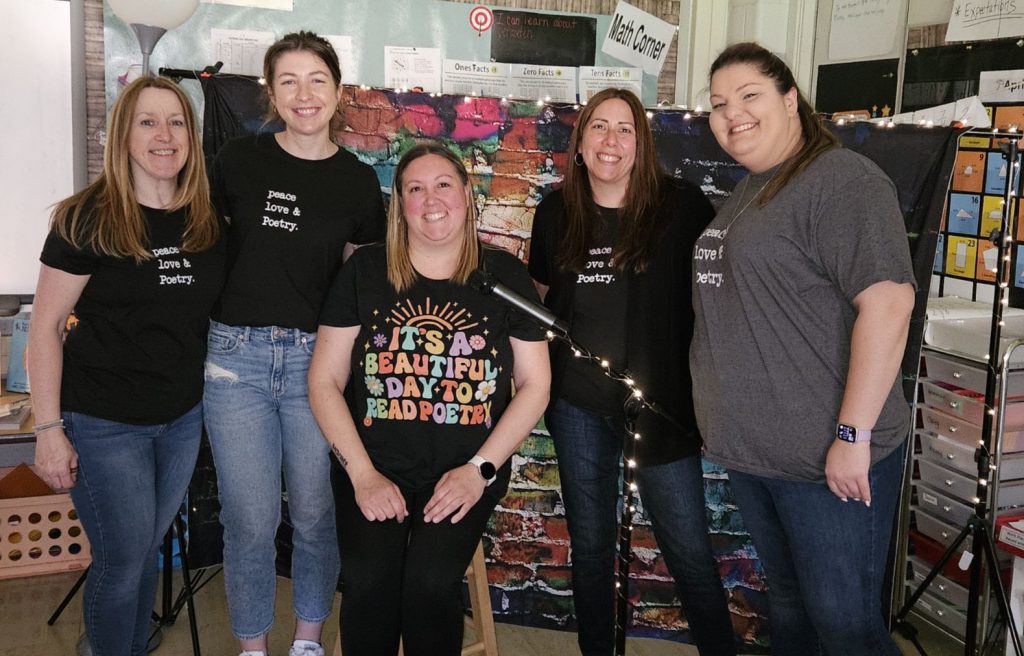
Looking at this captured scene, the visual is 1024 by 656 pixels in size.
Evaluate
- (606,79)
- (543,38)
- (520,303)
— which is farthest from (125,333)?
(606,79)

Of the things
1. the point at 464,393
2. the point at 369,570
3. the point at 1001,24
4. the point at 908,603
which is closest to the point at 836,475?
the point at 464,393

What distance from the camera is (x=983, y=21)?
269cm

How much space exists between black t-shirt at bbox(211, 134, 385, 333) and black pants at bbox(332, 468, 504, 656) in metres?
0.52

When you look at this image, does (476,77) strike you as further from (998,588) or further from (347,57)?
(998,588)

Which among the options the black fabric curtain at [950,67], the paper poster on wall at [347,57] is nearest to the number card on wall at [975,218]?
the black fabric curtain at [950,67]

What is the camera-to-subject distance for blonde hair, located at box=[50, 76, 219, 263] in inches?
67.4

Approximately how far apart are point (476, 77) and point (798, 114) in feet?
7.20

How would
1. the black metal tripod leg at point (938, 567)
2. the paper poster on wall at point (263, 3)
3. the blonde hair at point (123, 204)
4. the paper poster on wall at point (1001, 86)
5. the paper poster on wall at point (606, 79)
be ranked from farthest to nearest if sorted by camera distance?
the paper poster on wall at point (606, 79) → the paper poster on wall at point (263, 3) → the paper poster on wall at point (1001, 86) → the black metal tripod leg at point (938, 567) → the blonde hair at point (123, 204)

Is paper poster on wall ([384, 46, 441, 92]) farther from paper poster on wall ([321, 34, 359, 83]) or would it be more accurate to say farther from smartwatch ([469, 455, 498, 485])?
smartwatch ([469, 455, 498, 485])

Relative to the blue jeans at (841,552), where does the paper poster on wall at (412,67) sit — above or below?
above

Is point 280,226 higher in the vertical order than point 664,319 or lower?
higher

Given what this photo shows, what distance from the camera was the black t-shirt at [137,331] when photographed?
69.3 inches

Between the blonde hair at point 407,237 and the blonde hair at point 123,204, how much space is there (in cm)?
39

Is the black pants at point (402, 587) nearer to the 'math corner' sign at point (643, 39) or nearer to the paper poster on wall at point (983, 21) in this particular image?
the paper poster on wall at point (983, 21)
